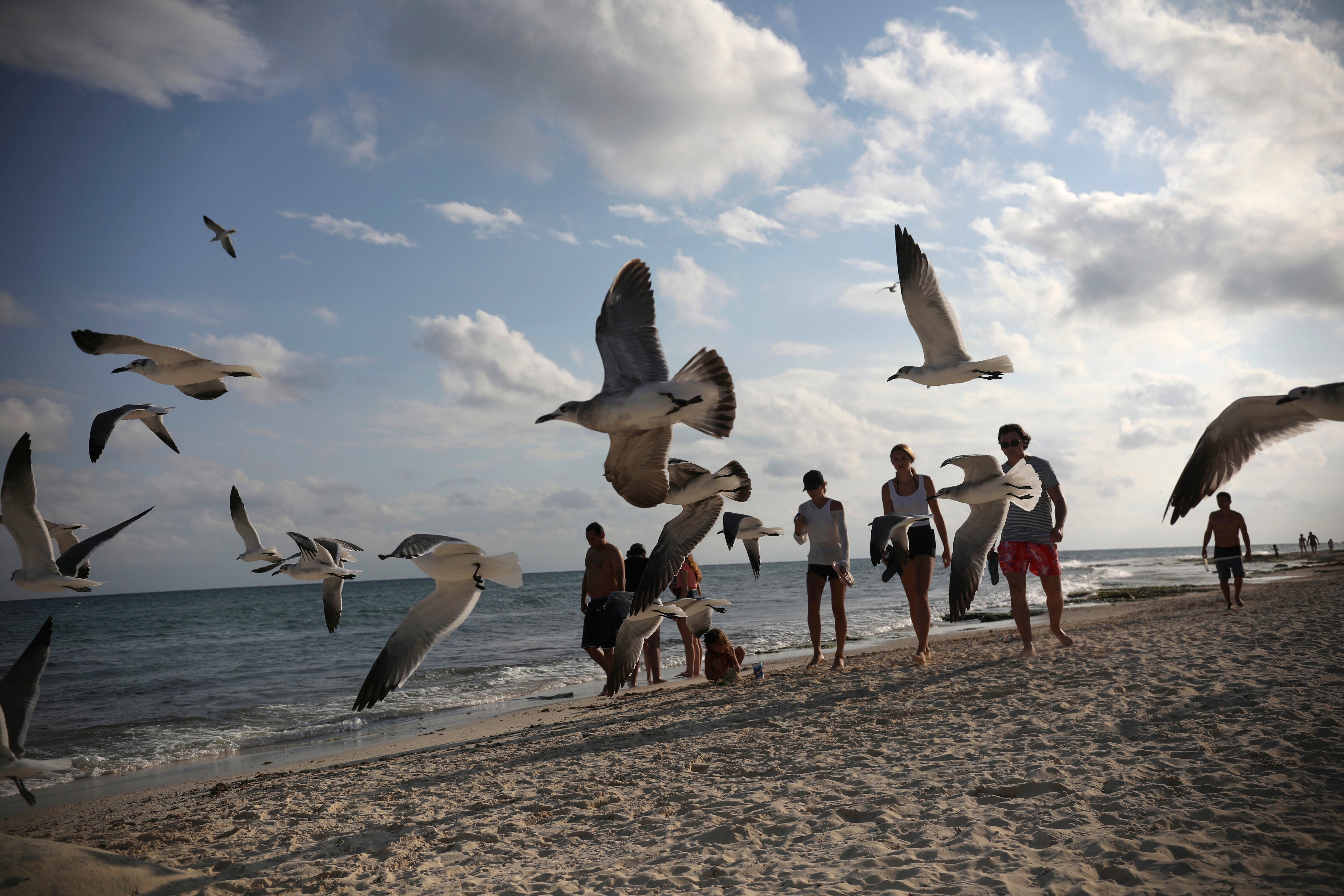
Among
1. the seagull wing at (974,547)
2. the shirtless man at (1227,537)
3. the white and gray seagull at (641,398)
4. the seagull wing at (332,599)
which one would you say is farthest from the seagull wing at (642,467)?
the shirtless man at (1227,537)

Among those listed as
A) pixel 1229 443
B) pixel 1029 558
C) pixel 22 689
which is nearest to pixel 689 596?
pixel 1029 558

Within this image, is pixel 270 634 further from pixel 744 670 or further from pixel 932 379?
pixel 932 379

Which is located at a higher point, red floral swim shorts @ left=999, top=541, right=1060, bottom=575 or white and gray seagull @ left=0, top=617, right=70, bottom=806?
red floral swim shorts @ left=999, top=541, right=1060, bottom=575

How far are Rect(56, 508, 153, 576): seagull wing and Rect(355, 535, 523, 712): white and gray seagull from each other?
2.07 metres

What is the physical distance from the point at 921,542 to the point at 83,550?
6.70 meters

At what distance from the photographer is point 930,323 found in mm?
6859

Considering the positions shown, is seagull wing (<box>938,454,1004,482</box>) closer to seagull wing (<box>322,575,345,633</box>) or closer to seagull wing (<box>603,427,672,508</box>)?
seagull wing (<box>603,427,672,508</box>)

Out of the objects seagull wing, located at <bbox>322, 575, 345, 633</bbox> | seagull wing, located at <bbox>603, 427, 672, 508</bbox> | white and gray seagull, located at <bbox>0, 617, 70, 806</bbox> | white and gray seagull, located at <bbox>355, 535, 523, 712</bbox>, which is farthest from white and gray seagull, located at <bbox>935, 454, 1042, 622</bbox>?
white and gray seagull, located at <bbox>0, 617, 70, 806</bbox>

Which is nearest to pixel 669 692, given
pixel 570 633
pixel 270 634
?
pixel 570 633

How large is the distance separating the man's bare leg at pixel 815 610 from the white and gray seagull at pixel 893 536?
0.83m

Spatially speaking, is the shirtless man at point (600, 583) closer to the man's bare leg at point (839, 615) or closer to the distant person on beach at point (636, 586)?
the distant person on beach at point (636, 586)

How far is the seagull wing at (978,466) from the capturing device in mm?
5617

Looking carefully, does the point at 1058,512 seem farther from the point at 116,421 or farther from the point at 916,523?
the point at 116,421

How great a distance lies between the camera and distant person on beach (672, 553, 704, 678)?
9070mm
